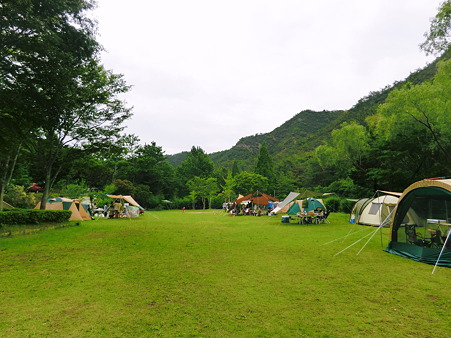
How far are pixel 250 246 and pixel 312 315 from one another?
17.2 ft

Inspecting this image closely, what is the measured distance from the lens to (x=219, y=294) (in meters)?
4.45

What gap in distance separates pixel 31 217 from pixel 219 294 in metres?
12.4

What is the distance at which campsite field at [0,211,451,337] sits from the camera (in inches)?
132

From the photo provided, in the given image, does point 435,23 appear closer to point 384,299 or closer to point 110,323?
point 384,299

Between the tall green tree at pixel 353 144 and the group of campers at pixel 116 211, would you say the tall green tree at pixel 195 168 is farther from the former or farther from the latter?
the group of campers at pixel 116 211

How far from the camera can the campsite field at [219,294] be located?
3.34 metres

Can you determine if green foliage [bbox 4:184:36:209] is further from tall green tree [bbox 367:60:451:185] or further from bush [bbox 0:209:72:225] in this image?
tall green tree [bbox 367:60:451:185]

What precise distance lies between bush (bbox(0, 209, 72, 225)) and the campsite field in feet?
15.5

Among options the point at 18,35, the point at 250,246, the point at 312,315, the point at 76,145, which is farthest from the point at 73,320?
the point at 76,145

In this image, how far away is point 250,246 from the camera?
8883 millimetres

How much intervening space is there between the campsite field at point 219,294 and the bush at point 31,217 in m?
4.72

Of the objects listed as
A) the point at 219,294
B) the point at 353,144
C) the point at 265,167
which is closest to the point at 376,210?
the point at 219,294

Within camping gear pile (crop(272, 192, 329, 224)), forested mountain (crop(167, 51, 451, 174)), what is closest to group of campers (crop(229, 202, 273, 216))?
camping gear pile (crop(272, 192, 329, 224))

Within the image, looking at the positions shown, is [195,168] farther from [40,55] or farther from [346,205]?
[40,55]
